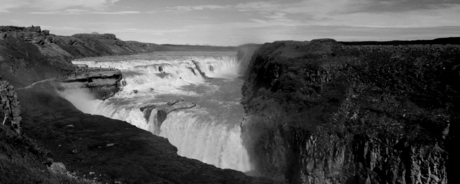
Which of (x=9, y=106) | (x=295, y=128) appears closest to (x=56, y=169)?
(x=9, y=106)

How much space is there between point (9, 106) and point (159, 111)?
1452 centimetres

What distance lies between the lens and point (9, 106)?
20531 millimetres

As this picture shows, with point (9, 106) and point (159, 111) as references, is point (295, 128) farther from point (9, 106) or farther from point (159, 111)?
point (9, 106)

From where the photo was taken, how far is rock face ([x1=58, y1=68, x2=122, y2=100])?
45.4 m

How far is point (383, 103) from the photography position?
23.0 m

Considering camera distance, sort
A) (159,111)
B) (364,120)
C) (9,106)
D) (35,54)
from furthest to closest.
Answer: (35,54) < (159,111) < (364,120) < (9,106)

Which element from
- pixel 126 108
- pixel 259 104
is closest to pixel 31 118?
pixel 126 108

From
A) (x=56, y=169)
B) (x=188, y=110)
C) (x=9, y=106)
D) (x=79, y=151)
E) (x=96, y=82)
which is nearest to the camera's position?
(x=56, y=169)

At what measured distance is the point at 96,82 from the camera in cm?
4672

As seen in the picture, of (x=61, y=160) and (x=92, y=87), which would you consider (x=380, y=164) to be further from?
(x=92, y=87)

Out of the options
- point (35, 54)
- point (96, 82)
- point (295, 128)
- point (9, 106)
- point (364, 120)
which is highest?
point (35, 54)

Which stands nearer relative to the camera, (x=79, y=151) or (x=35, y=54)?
(x=79, y=151)

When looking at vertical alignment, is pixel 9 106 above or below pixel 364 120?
above

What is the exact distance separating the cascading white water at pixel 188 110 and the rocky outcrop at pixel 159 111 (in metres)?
0.25
